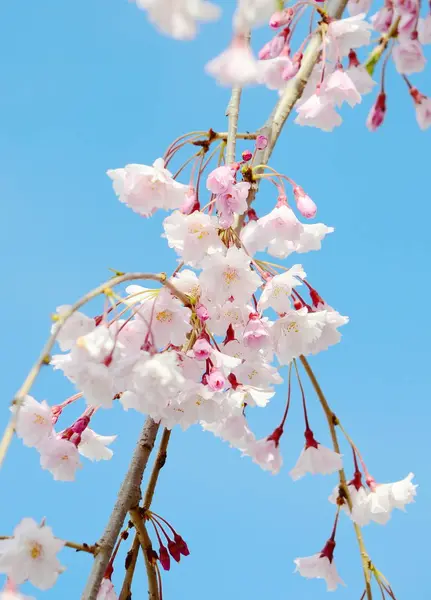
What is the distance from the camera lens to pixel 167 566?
2879 mm

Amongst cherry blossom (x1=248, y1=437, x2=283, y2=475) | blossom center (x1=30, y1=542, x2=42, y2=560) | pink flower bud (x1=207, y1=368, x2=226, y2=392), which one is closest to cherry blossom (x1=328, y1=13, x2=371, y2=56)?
pink flower bud (x1=207, y1=368, x2=226, y2=392)

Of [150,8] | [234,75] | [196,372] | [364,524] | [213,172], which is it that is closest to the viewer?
[150,8]

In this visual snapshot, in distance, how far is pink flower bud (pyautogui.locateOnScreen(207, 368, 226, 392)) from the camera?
2.48m

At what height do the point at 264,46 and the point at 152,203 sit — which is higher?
the point at 264,46

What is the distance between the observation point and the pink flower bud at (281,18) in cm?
275

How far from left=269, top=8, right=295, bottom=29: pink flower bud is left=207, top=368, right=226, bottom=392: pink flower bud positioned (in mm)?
1209

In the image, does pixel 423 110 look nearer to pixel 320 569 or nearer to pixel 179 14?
pixel 179 14

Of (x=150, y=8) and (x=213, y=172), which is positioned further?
(x=213, y=172)

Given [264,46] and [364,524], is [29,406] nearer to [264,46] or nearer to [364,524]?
[364,524]

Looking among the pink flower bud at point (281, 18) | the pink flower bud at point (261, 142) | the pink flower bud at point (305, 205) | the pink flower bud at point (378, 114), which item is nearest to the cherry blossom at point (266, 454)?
the pink flower bud at point (305, 205)

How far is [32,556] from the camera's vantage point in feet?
7.43

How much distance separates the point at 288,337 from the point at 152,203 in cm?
66

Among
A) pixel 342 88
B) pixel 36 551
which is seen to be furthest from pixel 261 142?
pixel 36 551

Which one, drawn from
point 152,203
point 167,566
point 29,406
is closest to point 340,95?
point 152,203
